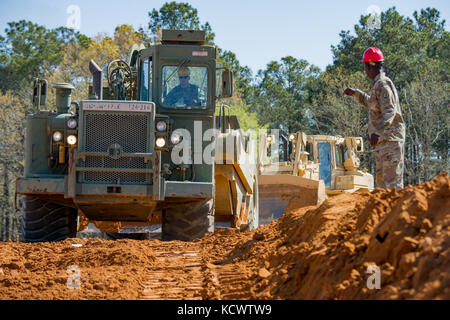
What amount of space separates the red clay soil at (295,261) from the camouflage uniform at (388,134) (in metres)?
0.80

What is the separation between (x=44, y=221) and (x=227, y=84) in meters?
3.42

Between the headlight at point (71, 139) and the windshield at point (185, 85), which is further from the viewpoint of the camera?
the windshield at point (185, 85)

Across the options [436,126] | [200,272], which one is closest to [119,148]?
[200,272]

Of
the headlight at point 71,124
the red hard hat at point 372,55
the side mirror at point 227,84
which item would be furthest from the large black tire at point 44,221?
the red hard hat at point 372,55

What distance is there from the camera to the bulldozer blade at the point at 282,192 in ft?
57.0

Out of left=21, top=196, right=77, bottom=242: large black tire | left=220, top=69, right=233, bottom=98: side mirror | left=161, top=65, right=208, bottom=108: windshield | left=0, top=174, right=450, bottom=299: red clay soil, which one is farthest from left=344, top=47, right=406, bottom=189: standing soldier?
left=21, top=196, right=77, bottom=242: large black tire

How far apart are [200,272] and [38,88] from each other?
5.03 meters

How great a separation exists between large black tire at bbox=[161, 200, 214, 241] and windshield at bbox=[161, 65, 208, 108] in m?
1.59

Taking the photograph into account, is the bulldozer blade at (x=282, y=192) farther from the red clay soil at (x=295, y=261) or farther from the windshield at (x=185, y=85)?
the red clay soil at (x=295, y=261)

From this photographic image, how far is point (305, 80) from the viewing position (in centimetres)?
5431

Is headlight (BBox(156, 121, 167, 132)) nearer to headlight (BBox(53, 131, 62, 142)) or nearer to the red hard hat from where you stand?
headlight (BBox(53, 131, 62, 142))

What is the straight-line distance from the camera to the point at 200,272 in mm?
6805

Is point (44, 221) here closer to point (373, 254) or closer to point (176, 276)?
point (176, 276)

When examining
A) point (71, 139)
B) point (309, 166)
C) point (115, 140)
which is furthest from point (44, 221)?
point (309, 166)
